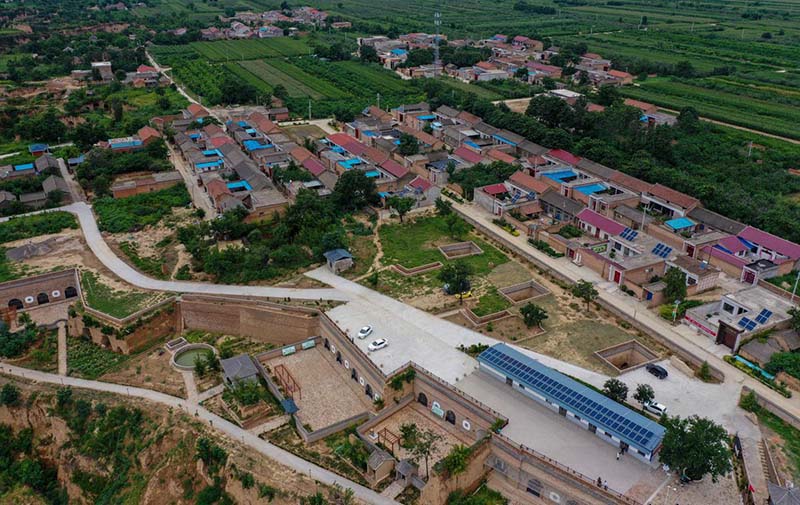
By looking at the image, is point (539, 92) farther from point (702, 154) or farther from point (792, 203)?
point (792, 203)

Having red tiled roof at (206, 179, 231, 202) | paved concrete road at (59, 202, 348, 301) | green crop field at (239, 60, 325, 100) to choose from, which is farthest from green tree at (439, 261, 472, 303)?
green crop field at (239, 60, 325, 100)

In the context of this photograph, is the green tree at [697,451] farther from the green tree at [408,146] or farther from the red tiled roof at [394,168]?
the green tree at [408,146]

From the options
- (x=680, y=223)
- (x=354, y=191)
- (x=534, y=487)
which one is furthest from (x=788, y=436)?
(x=354, y=191)

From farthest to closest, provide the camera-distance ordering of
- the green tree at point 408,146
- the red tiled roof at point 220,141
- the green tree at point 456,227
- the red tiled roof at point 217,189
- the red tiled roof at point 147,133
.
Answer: the red tiled roof at point 147,133 → the red tiled roof at point 220,141 → the green tree at point 408,146 → the red tiled roof at point 217,189 → the green tree at point 456,227

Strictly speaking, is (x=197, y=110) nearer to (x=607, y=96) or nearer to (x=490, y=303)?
(x=607, y=96)

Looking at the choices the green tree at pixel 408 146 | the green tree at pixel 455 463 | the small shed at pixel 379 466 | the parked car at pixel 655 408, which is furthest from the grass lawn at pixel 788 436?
the green tree at pixel 408 146

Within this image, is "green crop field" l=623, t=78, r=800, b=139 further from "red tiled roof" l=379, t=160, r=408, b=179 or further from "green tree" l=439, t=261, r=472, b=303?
"green tree" l=439, t=261, r=472, b=303
